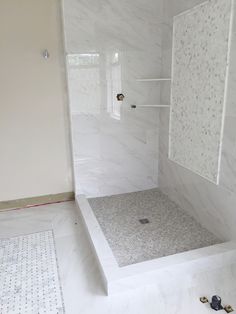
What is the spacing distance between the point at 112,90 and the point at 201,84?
105cm

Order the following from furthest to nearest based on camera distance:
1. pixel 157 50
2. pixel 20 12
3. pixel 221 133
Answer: pixel 157 50 → pixel 20 12 → pixel 221 133

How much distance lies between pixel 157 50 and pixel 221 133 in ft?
4.65

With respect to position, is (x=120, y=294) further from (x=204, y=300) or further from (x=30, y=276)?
(x=30, y=276)

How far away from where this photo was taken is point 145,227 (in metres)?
2.64

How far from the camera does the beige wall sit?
8.98 feet

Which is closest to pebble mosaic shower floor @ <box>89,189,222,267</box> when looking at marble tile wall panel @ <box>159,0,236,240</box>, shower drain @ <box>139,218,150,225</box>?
shower drain @ <box>139,218,150,225</box>

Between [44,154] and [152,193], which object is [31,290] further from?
[152,193]

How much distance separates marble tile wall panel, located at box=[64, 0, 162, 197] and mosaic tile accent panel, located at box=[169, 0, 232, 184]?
0.40 metres

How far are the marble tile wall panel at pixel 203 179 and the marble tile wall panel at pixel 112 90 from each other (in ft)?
0.49

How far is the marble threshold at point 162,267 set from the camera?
1914 millimetres

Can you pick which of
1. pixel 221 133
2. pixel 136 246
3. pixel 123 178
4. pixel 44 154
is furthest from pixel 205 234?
pixel 44 154

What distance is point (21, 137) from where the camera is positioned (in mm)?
2998

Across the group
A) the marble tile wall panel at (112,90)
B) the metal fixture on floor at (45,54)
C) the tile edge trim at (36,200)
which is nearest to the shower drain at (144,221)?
the marble tile wall panel at (112,90)

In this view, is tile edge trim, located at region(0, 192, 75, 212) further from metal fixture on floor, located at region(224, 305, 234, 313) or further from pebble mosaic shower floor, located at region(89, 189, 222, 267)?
metal fixture on floor, located at region(224, 305, 234, 313)
